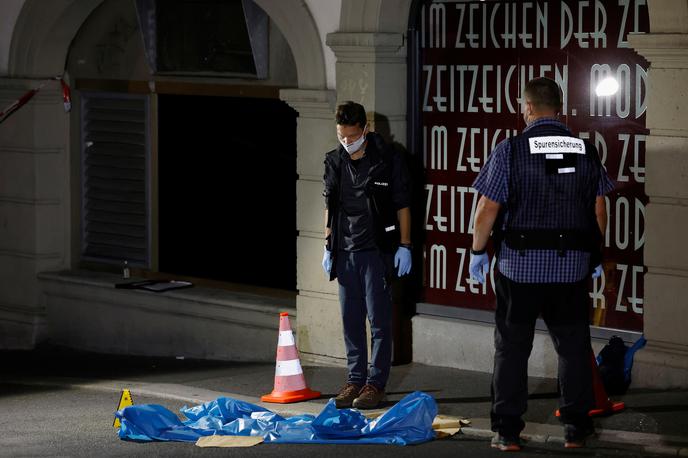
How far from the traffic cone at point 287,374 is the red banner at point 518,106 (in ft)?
5.01

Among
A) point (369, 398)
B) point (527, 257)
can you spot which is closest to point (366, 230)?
point (369, 398)

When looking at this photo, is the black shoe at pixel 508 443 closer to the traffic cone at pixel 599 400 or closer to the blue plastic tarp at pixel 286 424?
the blue plastic tarp at pixel 286 424

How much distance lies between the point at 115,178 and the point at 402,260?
496 cm

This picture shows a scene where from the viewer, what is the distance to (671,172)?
8.76 metres

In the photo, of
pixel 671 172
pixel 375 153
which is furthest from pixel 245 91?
pixel 671 172

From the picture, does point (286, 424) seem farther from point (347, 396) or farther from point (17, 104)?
point (17, 104)

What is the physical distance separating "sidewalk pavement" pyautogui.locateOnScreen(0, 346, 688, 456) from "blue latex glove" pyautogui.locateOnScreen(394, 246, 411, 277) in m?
0.87

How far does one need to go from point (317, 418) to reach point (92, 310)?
503 centimetres

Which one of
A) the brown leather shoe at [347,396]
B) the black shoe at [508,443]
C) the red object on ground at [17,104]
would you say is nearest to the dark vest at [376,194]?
the brown leather shoe at [347,396]

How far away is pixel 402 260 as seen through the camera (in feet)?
28.6

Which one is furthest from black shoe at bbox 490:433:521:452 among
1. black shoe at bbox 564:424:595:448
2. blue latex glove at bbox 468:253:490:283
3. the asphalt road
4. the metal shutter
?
the metal shutter

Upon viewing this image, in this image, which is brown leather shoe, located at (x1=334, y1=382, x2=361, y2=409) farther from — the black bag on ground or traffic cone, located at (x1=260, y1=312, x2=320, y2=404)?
the black bag on ground

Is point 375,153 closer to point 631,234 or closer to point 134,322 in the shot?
point 631,234

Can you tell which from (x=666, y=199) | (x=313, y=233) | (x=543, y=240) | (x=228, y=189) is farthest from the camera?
(x=228, y=189)
